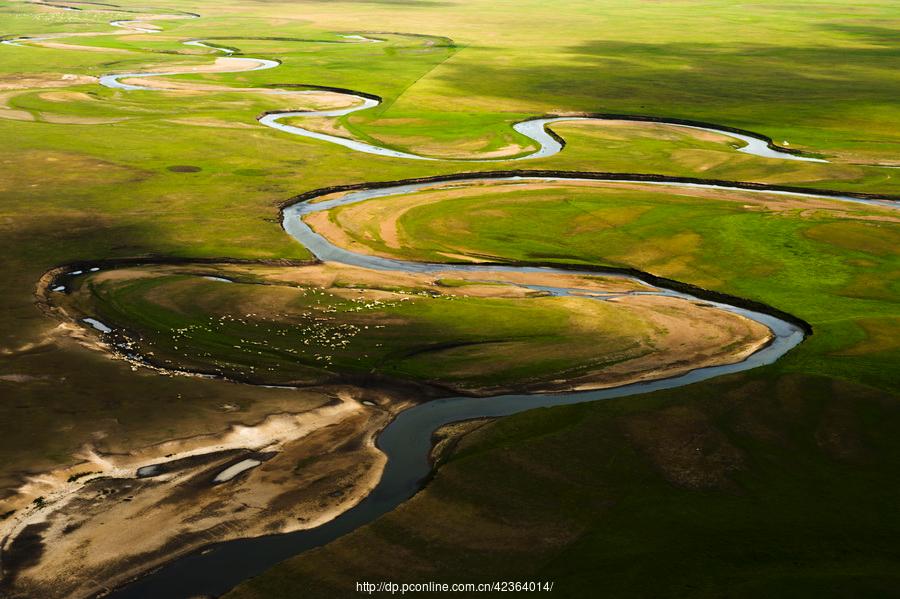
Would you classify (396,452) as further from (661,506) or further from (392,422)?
(661,506)

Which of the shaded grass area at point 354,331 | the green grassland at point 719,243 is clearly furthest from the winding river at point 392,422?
the shaded grass area at point 354,331

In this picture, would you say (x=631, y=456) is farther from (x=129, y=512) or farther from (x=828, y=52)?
(x=828, y=52)

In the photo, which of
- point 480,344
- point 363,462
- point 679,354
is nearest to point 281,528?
point 363,462

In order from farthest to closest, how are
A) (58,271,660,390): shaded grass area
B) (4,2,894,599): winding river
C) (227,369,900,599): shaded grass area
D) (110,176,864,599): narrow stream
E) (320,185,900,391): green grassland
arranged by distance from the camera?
(320,185,900,391): green grassland, (58,271,660,390): shaded grass area, (4,2,894,599): winding river, (110,176,864,599): narrow stream, (227,369,900,599): shaded grass area

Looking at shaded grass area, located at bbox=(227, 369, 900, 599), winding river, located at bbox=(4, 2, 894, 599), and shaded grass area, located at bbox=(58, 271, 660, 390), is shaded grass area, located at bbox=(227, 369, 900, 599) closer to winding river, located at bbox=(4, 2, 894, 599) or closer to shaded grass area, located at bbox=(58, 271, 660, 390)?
winding river, located at bbox=(4, 2, 894, 599)

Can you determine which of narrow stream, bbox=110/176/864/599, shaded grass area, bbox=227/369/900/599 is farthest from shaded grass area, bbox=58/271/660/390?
shaded grass area, bbox=227/369/900/599

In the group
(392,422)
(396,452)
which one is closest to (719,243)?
(392,422)

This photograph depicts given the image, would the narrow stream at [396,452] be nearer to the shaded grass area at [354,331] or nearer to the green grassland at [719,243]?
the green grassland at [719,243]

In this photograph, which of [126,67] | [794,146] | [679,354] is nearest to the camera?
[679,354]
